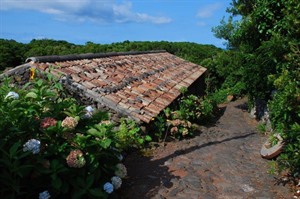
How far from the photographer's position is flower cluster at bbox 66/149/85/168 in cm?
459

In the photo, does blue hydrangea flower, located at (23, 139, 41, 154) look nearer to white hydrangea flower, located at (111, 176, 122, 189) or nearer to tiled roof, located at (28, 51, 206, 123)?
white hydrangea flower, located at (111, 176, 122, 189)

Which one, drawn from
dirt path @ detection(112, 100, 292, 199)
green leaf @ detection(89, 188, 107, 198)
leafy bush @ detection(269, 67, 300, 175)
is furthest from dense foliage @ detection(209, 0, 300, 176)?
green leaf @ detection(89, 188, 107, 198)

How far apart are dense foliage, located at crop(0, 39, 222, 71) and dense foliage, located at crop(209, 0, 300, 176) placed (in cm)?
861

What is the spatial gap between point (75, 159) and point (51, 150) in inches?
14.5

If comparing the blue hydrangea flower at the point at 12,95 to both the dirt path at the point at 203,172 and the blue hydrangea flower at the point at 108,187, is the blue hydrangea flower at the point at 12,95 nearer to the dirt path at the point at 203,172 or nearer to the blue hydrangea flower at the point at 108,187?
the blue hydrangea flower at the point at 108,187

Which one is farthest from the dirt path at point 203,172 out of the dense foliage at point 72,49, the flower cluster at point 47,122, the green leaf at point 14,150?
the dense foliage at point 72,49

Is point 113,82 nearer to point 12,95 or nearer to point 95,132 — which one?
point 95,132

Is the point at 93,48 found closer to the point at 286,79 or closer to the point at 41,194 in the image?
the point at 286,79

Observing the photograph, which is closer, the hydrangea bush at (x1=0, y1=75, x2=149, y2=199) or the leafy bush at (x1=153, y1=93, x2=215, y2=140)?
the hydrangea bush at (x1=0, y1=75, x2=149, y2=199)

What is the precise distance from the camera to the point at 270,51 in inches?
328

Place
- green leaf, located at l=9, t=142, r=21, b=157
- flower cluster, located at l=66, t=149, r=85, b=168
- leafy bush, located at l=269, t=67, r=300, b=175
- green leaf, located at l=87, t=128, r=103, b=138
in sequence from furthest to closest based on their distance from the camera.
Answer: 1. leafy bush, located at l=269, t=67, r=300, b=175
2. green leaf, located at l=87, t=128, r=103, b=138
3. flower cluster, located at l=66, t=149, r=85, b=168
4. green leaf, located at l=9, t=142, r=21, b=157

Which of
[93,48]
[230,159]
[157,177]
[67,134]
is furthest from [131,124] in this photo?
[93,48]

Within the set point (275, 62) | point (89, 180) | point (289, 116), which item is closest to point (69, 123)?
point (89, 180)

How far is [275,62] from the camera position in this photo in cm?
828
